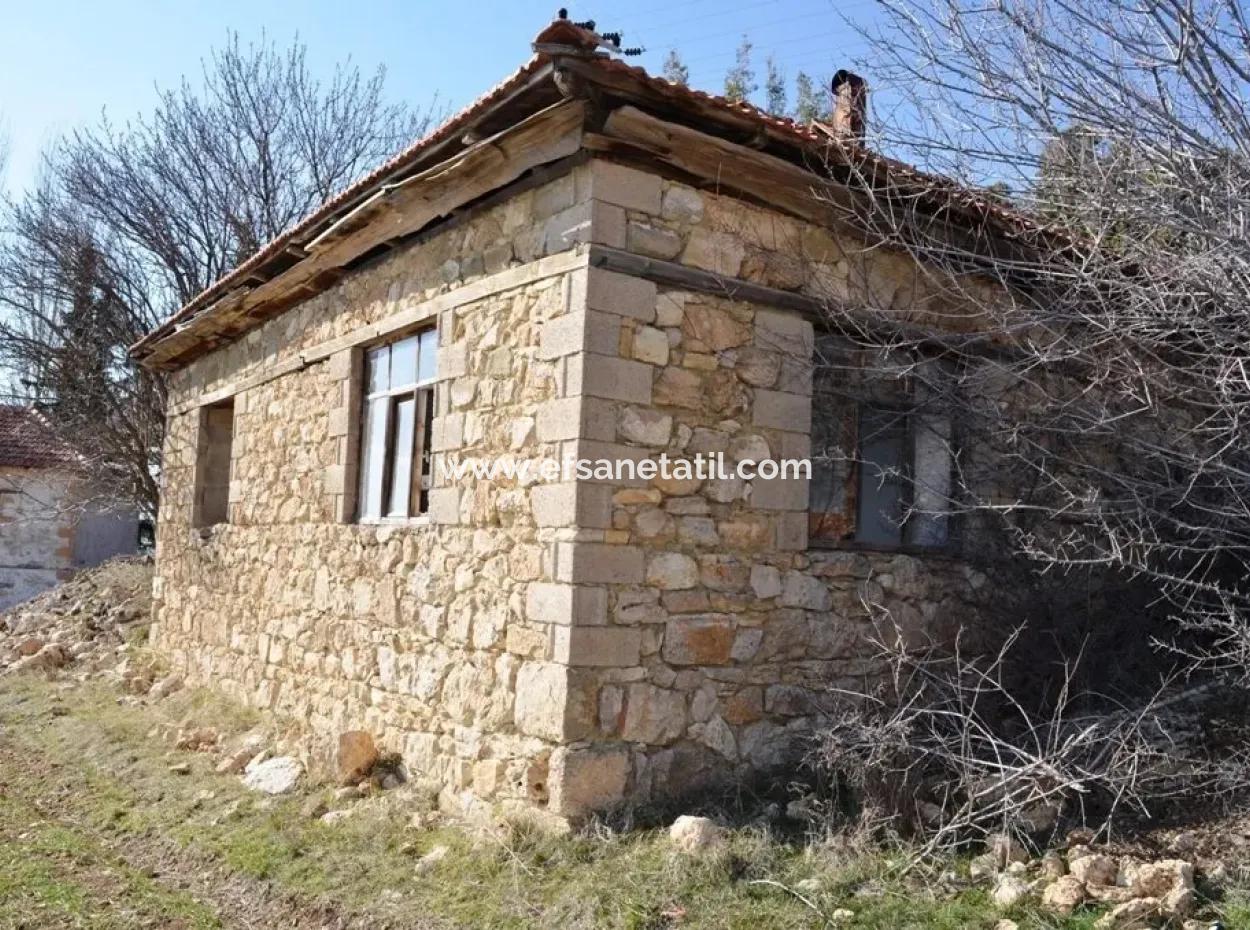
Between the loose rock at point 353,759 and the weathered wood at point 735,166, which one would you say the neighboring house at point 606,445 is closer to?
the weathered wood at point 735,166

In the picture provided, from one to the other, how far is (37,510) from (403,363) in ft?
47.1

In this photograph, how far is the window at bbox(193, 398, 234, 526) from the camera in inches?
418

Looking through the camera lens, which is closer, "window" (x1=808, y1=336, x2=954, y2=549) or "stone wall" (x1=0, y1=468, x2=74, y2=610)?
"window" (x1=808, y1=336, x2=954, y2=549)

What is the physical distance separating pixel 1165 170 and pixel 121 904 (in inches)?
237

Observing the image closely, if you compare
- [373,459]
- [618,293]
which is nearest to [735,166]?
[618,293]

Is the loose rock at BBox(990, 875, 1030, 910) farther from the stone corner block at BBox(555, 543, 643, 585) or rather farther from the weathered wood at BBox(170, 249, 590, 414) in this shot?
the weathered wood at BBox(170, 249, 590, 414)

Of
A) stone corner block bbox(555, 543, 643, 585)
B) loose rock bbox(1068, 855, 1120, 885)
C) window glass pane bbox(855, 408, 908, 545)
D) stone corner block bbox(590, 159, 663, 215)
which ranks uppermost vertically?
stone corner block bbox(590, 159, 663, 215)

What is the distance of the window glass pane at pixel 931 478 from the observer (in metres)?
6.79

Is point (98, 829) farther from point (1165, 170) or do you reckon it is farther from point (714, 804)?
point (1165, 170)

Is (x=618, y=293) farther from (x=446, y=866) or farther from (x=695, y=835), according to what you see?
(x=446, y=866)

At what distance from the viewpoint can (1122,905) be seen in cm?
397

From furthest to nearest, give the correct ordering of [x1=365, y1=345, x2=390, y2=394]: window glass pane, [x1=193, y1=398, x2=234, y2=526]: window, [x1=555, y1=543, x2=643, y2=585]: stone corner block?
1. [x1=193, y1=398, x2=234, y2=526]: window
2. [x1=365, y1=345, x2=390, y2=394]: window glass pane
3. [x1=555, y1=543, x2=643, y2=585]: stone corner block

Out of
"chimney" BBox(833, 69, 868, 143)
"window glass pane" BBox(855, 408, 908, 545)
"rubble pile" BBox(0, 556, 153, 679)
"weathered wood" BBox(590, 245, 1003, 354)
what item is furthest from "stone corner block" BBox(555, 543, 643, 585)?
"rubble pile" BBox(0, 556, 153, 679)

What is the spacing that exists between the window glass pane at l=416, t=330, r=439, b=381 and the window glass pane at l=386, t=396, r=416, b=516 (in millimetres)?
206
